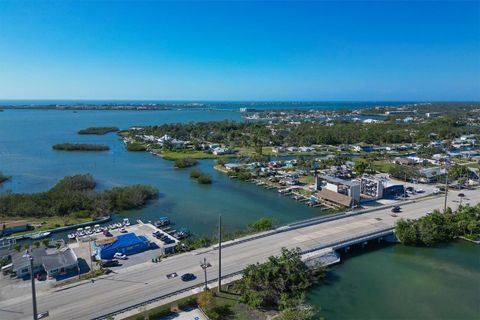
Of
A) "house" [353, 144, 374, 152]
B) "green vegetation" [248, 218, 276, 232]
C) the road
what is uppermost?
"house" [353, 144, 374, 152]

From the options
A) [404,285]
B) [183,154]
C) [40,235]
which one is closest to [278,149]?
[183,154]

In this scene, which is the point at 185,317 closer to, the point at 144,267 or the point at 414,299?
the point at 144,267

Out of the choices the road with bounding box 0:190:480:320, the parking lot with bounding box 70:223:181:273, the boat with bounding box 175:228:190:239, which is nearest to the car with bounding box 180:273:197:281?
the road with bounding box 0:190:480:320

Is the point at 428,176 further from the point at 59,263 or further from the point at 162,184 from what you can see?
the point at 59,263

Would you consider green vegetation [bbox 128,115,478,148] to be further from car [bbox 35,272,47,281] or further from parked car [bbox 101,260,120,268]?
car [bbox 35,272,47,281]

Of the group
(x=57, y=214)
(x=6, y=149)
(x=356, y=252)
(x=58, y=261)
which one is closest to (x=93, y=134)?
(x=6, y=149)

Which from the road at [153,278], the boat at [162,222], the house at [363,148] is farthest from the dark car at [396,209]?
the house at [363,148]
